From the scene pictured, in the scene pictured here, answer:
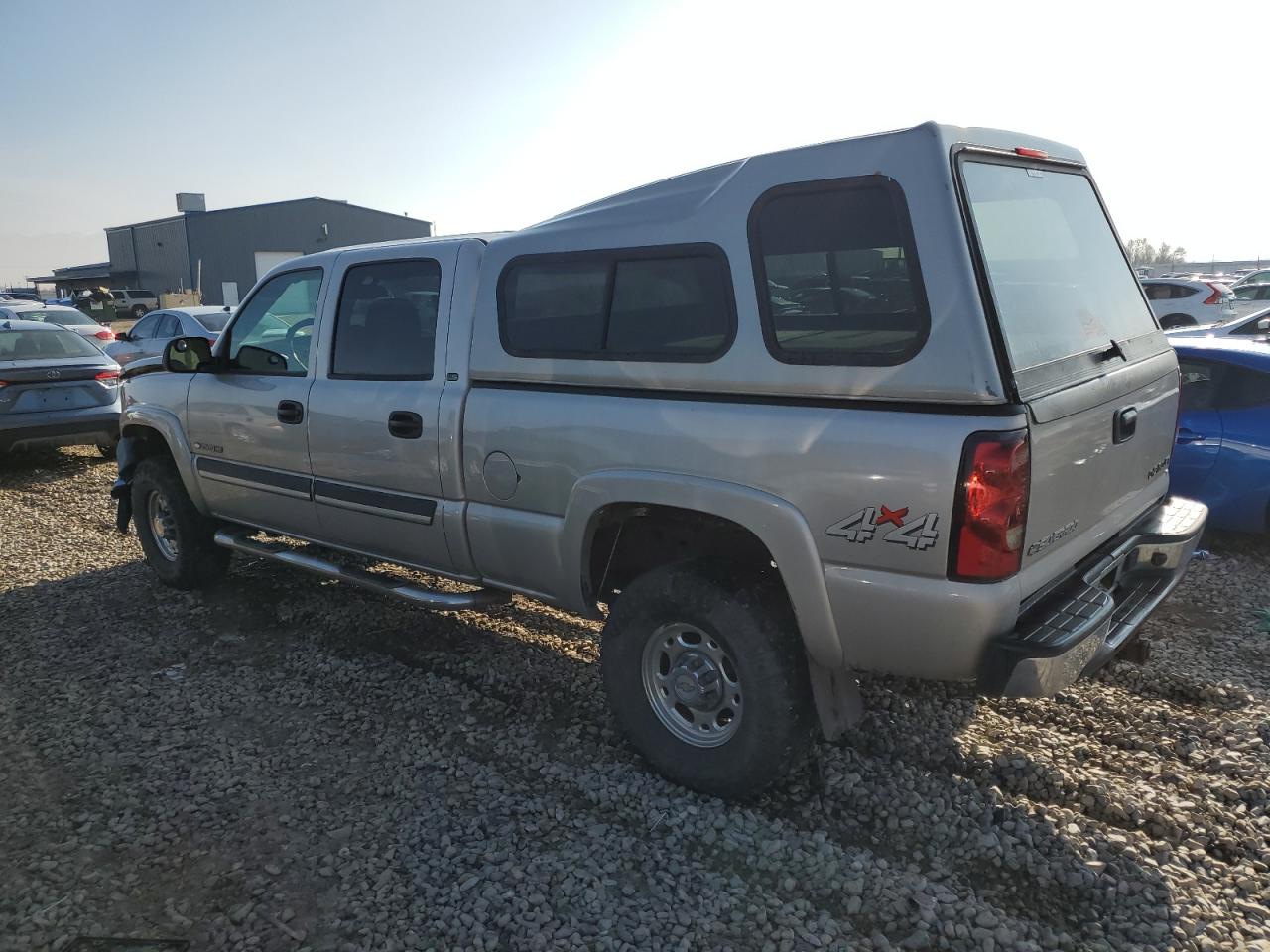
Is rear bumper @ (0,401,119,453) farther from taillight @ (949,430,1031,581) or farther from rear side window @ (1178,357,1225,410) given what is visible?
rear side window @ (1178,357,1225,410)

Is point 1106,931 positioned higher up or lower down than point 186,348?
lower down

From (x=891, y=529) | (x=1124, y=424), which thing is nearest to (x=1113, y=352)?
(x=1124, y=424)

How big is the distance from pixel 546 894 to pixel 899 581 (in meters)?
1.48

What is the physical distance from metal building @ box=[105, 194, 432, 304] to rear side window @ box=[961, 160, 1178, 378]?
43938 millimetres

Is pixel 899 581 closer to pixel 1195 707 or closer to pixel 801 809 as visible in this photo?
pixel 801 809

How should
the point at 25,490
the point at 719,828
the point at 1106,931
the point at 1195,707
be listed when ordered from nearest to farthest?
the point at 1106,931 < the point at 719,828 < the point at 1195,707 < the point at 25,490

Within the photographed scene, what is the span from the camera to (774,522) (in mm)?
2838

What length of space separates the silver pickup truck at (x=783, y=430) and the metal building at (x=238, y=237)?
42670mm

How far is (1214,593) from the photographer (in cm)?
514

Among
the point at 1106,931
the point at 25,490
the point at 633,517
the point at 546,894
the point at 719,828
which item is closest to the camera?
the point at 1106,931

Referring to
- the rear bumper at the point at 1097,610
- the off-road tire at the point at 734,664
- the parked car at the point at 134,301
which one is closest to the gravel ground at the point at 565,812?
the off-road tire at the point at 734,664

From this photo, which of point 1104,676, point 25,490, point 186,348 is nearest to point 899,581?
point 1104,676

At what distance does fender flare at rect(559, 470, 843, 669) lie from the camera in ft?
9.20

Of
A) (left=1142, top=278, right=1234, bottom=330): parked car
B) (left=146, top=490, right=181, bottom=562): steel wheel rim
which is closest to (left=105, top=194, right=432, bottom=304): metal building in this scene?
(left=1142, top=278, right=1234, bottom=330): parked car
